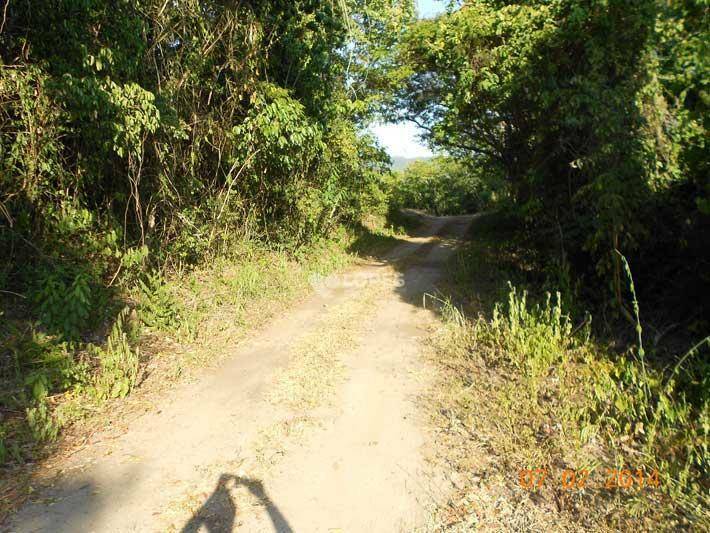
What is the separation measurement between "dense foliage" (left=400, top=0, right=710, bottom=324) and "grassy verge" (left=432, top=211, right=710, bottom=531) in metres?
Answer: 1.03

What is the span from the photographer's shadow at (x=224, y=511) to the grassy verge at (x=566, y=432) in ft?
3.57

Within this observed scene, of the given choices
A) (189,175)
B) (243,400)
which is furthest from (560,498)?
(189,175)

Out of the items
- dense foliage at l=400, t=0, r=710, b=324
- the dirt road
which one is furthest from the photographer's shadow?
dense foliage at l=400, t=0, r=710, b=324

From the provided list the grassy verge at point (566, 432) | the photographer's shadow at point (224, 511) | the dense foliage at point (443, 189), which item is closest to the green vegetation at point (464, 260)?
the grassy verge at point (566, 432)

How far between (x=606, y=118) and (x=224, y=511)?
505 cm

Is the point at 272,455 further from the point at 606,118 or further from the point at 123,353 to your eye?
the point at 606,118

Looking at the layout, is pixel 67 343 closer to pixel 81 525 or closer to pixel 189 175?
pixel 81 525

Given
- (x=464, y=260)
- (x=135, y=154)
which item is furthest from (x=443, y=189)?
(x=135, y=154)

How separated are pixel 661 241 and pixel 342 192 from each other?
7.79 meters

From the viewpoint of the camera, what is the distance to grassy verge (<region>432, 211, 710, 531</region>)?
2.78 m

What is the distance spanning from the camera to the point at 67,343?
4.77 metres
